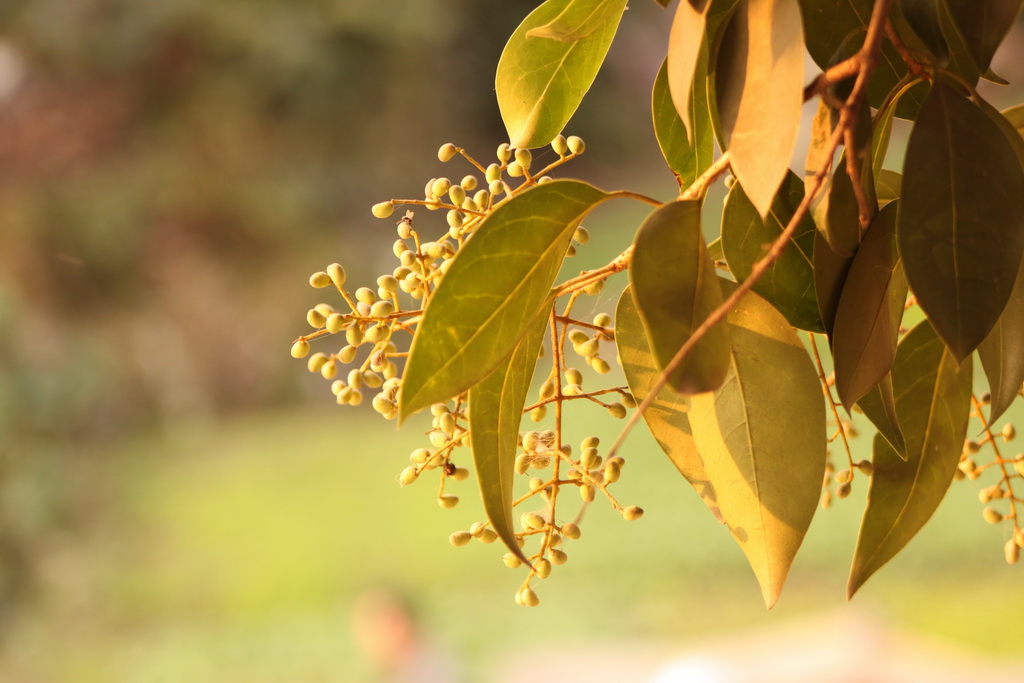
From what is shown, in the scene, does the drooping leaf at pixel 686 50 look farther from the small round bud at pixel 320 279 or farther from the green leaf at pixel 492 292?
the small round bud at pixel 320 279

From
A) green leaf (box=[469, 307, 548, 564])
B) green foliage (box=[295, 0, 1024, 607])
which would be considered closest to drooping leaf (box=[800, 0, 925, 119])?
green foliage (box=[295, 0, 1024, 607])

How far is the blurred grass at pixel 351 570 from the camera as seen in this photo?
2510mm

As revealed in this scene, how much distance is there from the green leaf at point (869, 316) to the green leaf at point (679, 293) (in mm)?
42

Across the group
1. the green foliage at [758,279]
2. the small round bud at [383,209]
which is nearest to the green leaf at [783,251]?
the green foliage at [758,279]

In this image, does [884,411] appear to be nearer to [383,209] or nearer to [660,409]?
[660,409]

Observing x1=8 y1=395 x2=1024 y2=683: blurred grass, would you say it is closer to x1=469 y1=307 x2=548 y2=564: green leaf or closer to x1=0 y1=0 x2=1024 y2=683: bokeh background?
x1=0 y1=0 x2=1024 y2=683: bokeh background

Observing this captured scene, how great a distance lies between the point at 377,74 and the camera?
338cm

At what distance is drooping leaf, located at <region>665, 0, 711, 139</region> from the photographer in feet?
0.71

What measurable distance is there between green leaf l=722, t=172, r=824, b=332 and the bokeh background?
2232 millimetres

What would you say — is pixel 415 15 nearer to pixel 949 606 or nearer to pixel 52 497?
pixel 52 497

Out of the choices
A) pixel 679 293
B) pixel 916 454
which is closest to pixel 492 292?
pixel 679 293

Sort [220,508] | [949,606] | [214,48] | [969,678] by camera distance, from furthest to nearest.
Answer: [214,48]
[220,508]
[949,606]
[969,678]

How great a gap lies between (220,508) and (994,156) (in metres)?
3.14

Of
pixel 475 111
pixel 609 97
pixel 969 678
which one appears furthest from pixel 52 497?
pixel 969 678
